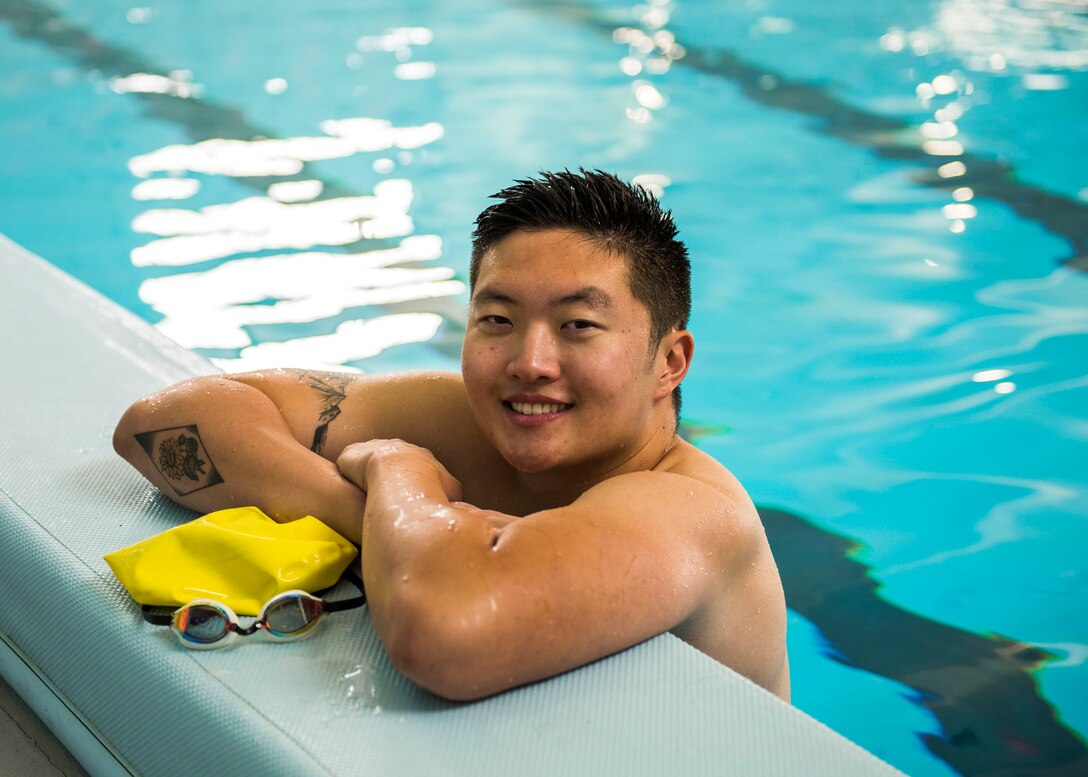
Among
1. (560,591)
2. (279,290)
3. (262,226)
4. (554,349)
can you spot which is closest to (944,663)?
(554,349)

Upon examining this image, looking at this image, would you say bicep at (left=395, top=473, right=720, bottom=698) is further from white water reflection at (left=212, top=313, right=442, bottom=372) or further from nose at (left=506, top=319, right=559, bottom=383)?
white water reflection at (left=212, top=313, right=442, bottom=372)

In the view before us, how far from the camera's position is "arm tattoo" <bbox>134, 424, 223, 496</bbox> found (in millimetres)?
2412

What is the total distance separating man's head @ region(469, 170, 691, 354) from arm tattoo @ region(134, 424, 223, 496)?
0.68 metres

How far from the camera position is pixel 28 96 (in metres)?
7.41

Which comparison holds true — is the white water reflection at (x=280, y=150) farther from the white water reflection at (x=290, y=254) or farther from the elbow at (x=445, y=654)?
the elbow at (x=445, y=654)

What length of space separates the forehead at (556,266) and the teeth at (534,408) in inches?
8.4

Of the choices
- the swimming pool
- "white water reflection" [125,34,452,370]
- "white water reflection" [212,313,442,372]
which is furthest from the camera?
"white water reflection" [125,34,452,370]

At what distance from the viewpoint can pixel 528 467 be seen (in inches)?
87.4

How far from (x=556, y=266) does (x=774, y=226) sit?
4.07m

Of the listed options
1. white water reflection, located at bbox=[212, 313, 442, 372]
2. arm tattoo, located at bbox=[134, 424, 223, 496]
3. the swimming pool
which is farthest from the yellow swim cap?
white water reflection, located at bbox=[212, 313, 442, 372]

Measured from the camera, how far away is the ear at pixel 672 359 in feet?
7.63

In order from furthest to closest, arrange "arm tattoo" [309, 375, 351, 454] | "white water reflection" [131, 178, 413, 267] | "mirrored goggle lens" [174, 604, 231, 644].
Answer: "white water reflection" [131, 178, 413, 267] → "arm tattoo" [309, 375, 351, 454] → "mirrored goggle lens" [174, 604, 231, 644]

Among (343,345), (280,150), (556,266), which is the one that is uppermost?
(556,266)

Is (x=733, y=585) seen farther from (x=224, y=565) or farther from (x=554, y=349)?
(x=224, y=565)
